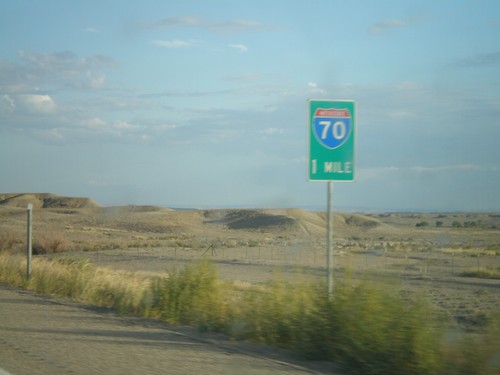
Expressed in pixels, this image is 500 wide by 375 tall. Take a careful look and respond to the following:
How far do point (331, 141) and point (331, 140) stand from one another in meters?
0.02

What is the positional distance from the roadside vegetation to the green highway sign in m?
2.23

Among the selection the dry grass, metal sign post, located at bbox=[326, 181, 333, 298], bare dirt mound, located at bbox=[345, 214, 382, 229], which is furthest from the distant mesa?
metal sign post, located at bbox=[326, 181, 333, 298]

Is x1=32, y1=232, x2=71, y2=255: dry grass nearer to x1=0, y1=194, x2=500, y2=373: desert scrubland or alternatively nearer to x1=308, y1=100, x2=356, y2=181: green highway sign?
x1=0, y1=194, x2=500, y2=373: desert scrubland

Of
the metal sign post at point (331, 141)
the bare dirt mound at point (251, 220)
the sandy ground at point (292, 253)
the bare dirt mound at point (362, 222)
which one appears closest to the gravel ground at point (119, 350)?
the sandy ground at point (292, 253)

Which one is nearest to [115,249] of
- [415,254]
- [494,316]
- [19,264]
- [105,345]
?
[415,254]

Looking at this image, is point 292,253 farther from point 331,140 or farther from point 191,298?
point 331,140

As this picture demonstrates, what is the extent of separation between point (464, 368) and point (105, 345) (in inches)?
270

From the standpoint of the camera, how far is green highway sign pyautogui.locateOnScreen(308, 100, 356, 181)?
13031 millimetres

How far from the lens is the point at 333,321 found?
38.6 feet

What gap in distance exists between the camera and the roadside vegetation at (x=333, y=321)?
33.2 ft

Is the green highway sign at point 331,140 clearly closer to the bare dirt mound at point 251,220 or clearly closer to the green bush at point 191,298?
the green bush at point 191,298

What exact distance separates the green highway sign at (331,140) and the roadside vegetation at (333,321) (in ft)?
7.31

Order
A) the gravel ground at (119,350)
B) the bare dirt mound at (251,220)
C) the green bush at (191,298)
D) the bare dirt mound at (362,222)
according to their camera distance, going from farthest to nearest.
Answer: the bare dirt mound at (362,222) → the bare dirt mound at (251,220) → the green bush at (191,298) → the gravel ground at (119,350)

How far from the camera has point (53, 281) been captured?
23.0 metres
